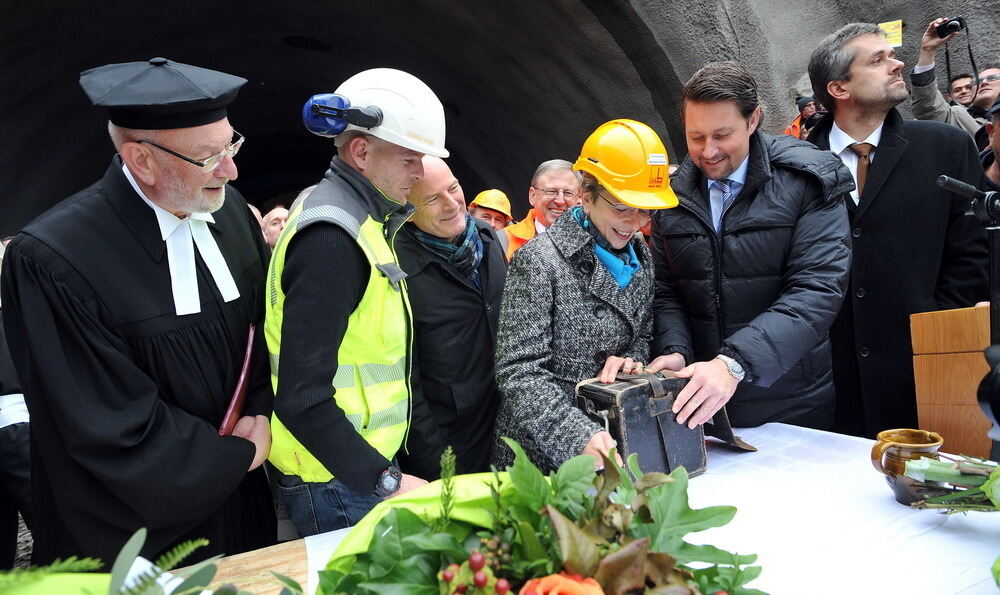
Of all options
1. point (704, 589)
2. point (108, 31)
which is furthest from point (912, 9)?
Result: point (108, 31)

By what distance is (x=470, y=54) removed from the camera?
25.8 ft

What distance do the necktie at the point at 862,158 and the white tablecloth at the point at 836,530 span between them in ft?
3.99

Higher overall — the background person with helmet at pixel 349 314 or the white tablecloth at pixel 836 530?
the background person with helmet at pixel 349 314

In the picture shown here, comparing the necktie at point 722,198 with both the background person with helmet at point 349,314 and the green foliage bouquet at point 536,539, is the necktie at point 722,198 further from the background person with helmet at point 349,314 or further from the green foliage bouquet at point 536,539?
the green foliage bouquet at point 536,539

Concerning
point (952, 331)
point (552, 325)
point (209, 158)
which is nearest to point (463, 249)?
point (552, 325)

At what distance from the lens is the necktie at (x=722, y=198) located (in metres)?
2.45

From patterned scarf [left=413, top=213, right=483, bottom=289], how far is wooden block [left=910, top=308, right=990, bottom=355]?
4.64ft

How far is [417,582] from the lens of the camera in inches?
38.2

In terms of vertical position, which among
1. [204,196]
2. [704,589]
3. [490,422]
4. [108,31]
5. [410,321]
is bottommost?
[490,422]

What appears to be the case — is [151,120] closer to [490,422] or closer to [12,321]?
[12,321]

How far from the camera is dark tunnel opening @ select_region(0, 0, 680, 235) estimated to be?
6.34 meters

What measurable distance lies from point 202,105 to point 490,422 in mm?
1343

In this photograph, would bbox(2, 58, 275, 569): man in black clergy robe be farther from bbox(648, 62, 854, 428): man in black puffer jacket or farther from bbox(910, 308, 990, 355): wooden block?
bbox(910, 308, 990, 355): wooden block

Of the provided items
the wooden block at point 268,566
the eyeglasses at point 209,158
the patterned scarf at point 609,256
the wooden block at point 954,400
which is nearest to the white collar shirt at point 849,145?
the wooden block at point 954,400
